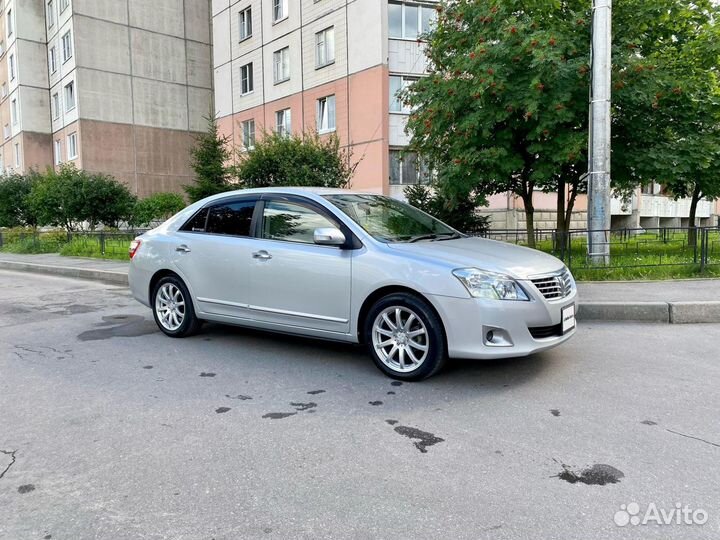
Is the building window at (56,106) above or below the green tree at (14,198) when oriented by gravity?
above

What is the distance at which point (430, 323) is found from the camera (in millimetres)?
4594

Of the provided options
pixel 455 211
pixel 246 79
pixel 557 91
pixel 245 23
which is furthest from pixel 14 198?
pixel 557 91

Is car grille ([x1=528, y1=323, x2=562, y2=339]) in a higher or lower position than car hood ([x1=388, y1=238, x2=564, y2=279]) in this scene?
lower

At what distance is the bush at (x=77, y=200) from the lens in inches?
850

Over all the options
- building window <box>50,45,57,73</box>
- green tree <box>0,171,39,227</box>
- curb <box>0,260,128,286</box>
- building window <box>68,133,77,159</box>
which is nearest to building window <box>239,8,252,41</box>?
green tree <box>0,171,39,227</box>

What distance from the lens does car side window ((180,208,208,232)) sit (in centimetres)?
641

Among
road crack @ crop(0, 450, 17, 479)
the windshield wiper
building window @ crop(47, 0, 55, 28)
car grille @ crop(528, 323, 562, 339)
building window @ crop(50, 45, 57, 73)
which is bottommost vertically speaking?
road crack @ crop(0, 450, 17, 479)

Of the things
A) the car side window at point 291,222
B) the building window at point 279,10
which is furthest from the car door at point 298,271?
the building window at point 279,10

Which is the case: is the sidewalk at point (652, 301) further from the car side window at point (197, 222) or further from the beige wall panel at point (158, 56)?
the beige wall panel at point (158, 56)

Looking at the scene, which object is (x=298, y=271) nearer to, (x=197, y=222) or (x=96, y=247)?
(x=197, y=222)

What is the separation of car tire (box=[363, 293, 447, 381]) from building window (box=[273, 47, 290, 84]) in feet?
82.9

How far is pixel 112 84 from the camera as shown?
34.8m

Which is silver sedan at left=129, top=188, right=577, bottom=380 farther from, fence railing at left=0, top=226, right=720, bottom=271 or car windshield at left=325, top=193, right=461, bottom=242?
fence railing at left=0, top=226, right=720, bottom=271

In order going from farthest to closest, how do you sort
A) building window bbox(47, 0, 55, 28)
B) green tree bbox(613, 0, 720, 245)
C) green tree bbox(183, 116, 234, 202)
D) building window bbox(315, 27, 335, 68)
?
building window bbox(47, 0, 55, 28) → building window bbox(315, 27, 335, 68) → green tree bbox(183, 116, 234, 202) → green tree bbox(613, 0, 720, 245)
